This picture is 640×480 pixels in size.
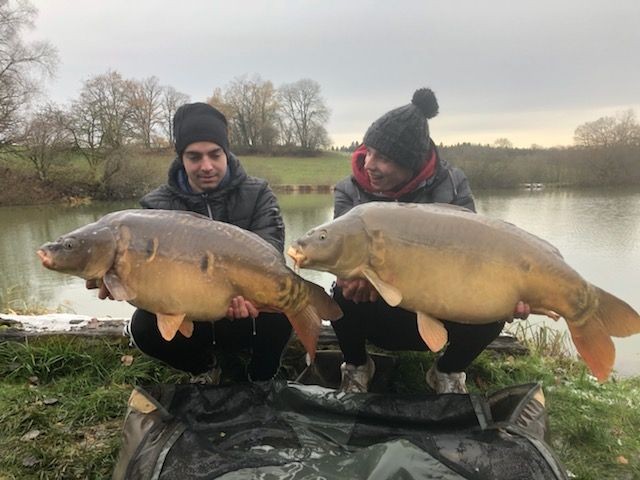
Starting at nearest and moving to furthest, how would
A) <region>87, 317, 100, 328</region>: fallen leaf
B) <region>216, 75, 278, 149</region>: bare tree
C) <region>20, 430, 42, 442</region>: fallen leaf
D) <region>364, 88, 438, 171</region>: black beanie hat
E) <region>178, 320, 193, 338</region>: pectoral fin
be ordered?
<region>178, 320, 193, 338</region>: pectoral fin < <region>20, 430, 42, 442</region>: fallen leaf < <region>364, 88, 438, 171</region>: black beanie hat < <region>87, 317, 100, 328</region>: fallen leaf < <region>216, 75, 278, 149</region>: bare tree

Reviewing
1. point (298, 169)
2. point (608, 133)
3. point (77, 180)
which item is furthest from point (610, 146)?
point (77, 180)

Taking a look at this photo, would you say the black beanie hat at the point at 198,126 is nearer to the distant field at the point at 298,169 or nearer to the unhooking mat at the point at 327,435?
the unhooking mat at the point at 327,435

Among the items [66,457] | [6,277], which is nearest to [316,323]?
[66,457]

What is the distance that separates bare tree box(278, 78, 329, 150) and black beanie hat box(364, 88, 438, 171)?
26.6 meters

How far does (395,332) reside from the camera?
1.71m

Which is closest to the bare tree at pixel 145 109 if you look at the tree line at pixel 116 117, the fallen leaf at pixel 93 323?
the tree line at pixel 116 117

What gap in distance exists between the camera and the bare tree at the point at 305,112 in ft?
92.4

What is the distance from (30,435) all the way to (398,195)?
135 cm

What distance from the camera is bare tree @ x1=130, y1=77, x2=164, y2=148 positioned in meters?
18.6

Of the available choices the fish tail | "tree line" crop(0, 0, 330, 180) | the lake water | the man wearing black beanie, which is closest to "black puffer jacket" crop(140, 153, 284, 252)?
the man wearing black beanie

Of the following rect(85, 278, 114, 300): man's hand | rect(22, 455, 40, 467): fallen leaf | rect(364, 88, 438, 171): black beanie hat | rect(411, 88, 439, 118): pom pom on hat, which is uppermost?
rect(411, 88, 439, 118): pom pom on hat

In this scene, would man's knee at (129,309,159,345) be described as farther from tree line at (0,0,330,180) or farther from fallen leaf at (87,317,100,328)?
tree line at (0,0,330,180)

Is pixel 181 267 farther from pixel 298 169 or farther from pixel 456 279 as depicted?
pixel 298 169

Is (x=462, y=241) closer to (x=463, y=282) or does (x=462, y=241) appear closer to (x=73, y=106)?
(x=463, y=282)
